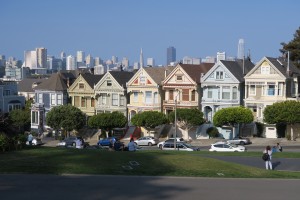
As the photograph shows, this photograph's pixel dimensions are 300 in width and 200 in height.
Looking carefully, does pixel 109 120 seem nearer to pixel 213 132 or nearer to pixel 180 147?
pixel 213 132

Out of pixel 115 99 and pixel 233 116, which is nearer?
pixel 233 116

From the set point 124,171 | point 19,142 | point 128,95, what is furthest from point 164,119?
point 124,171

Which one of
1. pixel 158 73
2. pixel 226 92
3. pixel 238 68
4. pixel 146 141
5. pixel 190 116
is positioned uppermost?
pixel 238 68

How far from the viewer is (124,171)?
24.0 m

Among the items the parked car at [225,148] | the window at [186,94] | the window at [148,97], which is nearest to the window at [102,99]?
the window at [148,97]

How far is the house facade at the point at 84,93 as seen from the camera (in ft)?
238

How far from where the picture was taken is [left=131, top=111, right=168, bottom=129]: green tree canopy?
63.2 meters

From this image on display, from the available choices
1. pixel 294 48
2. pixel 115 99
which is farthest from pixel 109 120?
pixel 294 48

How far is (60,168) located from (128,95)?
46.4 metres

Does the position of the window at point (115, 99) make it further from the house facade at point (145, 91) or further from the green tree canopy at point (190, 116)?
the green tree canopy at point (190, 116)

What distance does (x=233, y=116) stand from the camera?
59.2 m

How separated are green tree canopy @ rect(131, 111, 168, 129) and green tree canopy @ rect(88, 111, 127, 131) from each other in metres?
2.60

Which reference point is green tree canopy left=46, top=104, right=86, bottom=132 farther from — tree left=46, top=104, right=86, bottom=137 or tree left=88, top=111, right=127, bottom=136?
tree left=88, top=111, right=127, bottom=136

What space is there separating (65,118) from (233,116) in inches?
843
